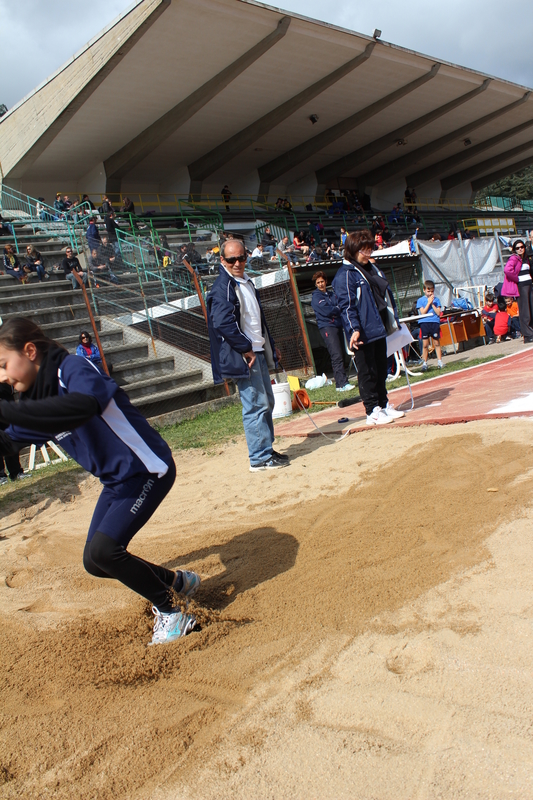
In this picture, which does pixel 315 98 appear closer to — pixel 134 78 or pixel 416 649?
pixel 134 78

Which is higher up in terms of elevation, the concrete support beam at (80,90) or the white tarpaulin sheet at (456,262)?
the concrete support beam at (80,90)

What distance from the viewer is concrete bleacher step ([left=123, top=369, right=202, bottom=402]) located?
10953 mm

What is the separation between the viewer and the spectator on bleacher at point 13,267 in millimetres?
13922

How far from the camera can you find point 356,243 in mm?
6660

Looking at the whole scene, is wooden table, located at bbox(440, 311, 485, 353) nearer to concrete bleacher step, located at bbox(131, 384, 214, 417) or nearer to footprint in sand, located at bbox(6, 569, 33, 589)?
concrete bleacher step, located at bbox(131, 384, 214, 417)

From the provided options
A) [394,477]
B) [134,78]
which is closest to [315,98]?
[134,78]

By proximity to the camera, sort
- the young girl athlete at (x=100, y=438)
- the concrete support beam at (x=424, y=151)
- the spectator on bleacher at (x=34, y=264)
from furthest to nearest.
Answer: the concrete support beam at (x=424, y=151) < the spectator on bleacher at (x=34, y=264) < the young girl athlete at (x=100, y=438)

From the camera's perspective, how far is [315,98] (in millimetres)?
28062

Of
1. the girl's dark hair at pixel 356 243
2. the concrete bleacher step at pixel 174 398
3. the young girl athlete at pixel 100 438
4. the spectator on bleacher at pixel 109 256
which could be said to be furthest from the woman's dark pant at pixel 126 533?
the spectator on bleacher at pixel 109 256

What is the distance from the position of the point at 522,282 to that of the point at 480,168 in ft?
120

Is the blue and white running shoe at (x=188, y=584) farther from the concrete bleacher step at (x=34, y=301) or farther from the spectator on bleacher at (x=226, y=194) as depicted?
the spectator on bleacher at (x=226, y=194)

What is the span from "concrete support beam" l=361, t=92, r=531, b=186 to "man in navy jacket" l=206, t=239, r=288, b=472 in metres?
36.0

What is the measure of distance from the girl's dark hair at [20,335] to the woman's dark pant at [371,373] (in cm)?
429

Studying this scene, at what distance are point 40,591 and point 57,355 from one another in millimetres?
2055
